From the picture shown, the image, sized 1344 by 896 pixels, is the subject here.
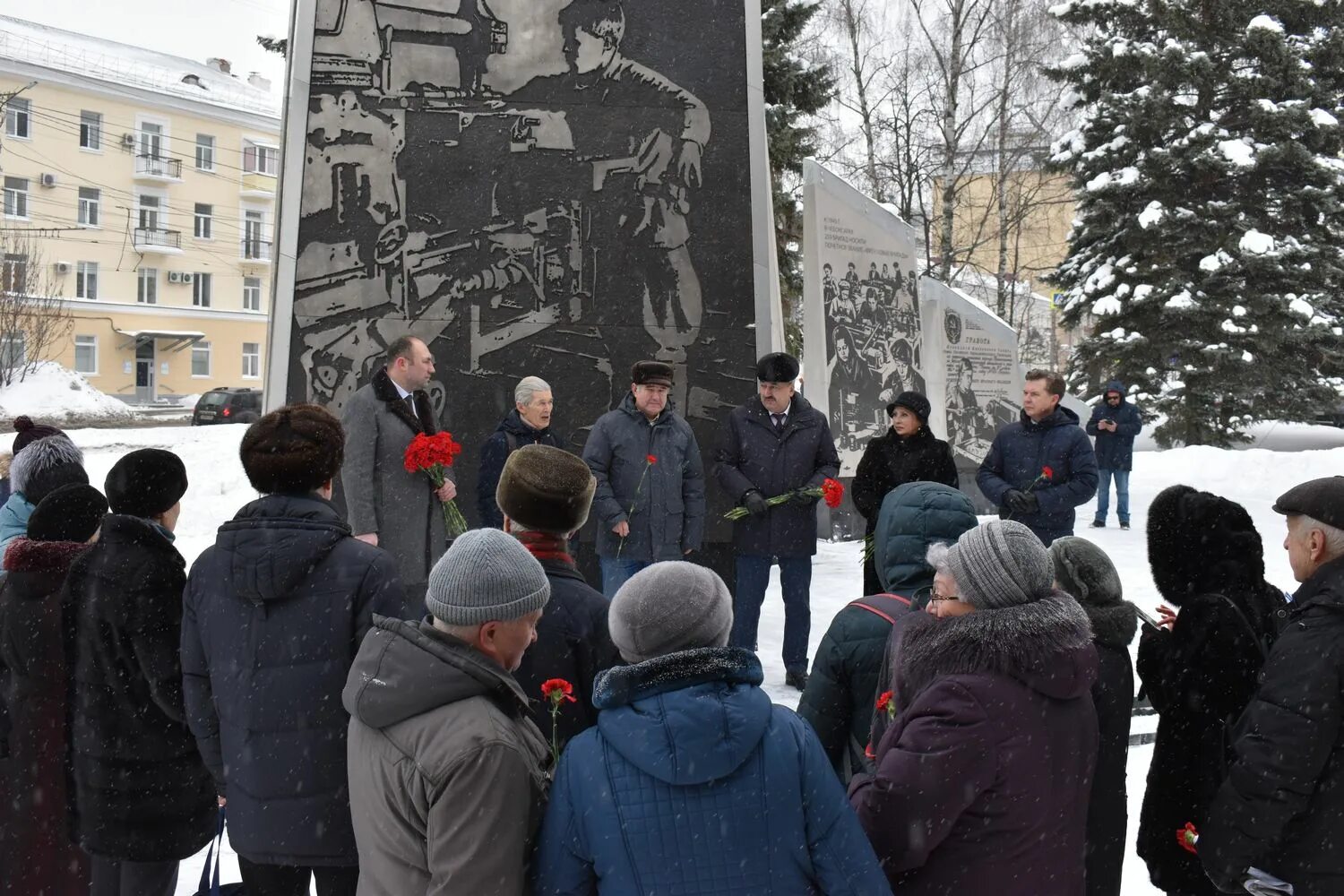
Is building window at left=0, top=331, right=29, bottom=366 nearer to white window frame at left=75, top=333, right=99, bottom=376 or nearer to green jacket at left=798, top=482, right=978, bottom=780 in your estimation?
white window frame at left=75, top=333, right=99, bottom=376

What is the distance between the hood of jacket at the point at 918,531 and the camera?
3.01 metres

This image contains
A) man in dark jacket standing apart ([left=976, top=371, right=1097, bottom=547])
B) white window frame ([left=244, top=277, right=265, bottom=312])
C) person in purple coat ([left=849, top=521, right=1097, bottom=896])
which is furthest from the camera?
white window frame ([left=244, top=277, right=265, bottom=312])

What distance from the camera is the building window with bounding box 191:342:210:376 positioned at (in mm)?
43750

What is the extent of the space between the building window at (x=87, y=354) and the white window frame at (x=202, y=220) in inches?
232

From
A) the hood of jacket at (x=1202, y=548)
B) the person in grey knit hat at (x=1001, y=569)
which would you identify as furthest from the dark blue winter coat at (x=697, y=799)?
the hood of jacket at (x=1202, y=548)

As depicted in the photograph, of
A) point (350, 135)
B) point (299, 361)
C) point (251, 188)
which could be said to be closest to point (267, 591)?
point (299, 361)

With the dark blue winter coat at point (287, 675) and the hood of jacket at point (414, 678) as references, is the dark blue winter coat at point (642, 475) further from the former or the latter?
the hood of jacket at point (414, 678)

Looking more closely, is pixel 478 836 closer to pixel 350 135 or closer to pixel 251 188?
pixel 350 135

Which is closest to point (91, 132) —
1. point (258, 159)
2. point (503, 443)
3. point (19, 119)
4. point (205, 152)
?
point (19, 119)

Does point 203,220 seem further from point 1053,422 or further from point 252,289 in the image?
point 1053,422

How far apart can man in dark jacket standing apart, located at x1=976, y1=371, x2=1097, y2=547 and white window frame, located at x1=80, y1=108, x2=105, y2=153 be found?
4173 cm

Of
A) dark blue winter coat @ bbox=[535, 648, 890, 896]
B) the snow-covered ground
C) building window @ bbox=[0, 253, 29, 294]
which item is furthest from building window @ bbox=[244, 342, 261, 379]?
dark blue winter coat @ bbox=[535, 648, 890, 896]

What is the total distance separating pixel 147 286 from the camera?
42969 millimetres

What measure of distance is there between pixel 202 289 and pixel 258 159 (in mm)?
5507
